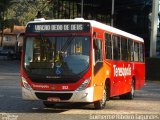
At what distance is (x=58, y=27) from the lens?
15.9 m

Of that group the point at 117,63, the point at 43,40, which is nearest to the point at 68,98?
the point at 43,40

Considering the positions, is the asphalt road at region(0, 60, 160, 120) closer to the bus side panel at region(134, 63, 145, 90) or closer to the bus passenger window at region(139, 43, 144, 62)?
the bus side panel at region(134, 63, 145, 90)

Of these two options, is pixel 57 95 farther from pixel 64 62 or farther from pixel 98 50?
pixel 98 50

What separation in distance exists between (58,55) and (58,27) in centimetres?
86

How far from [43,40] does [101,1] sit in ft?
186

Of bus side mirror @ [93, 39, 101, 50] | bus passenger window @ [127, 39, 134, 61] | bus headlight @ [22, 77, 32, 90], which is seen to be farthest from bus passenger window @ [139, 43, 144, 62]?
bus headlight @ [22, 77, 32, 90]

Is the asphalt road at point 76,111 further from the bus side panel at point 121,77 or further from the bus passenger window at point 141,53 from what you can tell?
the bus passenger window at point 141,53

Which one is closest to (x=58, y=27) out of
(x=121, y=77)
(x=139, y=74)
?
(x=121, y=77)

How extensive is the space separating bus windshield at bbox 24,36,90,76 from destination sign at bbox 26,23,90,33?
0.72 ft

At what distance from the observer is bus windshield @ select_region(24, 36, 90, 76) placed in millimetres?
15508

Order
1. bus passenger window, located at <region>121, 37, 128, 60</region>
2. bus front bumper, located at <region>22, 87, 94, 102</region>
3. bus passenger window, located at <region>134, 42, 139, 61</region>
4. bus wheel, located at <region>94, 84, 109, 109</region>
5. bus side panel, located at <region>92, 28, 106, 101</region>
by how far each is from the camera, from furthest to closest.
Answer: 1. bus passenger window, located at <region>134, 42, 139, 61</region>
2. bus passenger window, located at <region>121, 37, 128, 60</region>
3. bus wheel, located at <region>94, 84, 109, 109</region>
4. bus side panel, located at <region>92, 28, 106, 101</region>
5. bus front bumper, located at <region>22, 87, 94, 102</region>

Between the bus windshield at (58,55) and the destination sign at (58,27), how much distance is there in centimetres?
22

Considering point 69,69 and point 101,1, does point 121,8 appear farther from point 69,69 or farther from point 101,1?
point 69,69

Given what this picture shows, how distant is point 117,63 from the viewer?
18922mm
